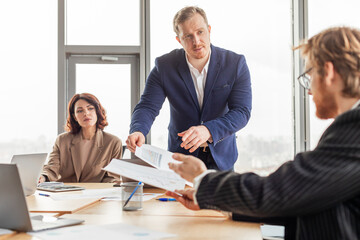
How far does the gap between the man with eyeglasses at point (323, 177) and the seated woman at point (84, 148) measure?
2.09 m

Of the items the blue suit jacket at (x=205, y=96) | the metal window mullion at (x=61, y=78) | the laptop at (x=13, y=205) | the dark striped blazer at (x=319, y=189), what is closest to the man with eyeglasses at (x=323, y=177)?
the dark striped blazer at (x=319, y=189)

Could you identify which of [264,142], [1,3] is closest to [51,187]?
[264,142]

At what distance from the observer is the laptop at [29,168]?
1943 mm

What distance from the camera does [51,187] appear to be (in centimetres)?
230

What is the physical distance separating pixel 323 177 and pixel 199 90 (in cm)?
173

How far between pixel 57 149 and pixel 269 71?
2.36 m

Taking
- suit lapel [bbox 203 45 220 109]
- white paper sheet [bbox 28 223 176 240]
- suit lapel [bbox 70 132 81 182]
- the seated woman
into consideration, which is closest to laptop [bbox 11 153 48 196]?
white paper sheet [bbox 28 223 176 240]

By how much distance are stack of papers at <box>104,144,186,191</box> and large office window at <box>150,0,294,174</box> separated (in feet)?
8.65

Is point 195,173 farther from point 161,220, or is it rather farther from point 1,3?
point 1,3

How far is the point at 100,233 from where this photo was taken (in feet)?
3.90

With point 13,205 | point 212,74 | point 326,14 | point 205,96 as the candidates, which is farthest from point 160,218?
point 326,14

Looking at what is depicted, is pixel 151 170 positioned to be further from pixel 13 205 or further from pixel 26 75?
pixel 26 75

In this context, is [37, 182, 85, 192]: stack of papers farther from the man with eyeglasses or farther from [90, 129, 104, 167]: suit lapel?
the man with eyeglasses

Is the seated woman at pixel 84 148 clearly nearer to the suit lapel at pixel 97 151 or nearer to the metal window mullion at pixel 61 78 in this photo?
the suit lapel at pixel 97 151
